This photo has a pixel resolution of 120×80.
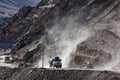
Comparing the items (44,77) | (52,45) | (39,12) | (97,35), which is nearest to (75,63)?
(97,35)

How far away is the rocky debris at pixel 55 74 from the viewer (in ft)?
130

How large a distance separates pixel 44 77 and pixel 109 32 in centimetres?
1732

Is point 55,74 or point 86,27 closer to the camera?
point 55,74

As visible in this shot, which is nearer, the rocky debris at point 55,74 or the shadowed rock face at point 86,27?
the rocky debris at point 55,74

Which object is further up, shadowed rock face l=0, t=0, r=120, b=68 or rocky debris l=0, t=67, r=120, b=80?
shadowed rock face l=0, t=0, r=120, b=68

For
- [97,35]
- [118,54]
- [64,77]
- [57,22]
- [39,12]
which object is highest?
[39,12]

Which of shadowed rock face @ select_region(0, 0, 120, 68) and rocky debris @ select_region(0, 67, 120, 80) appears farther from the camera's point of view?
shadowed rock face @ select_region(0, 0, 120, 68)

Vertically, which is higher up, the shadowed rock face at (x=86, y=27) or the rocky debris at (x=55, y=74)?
the shadowed rock face at (x=86, y=27)

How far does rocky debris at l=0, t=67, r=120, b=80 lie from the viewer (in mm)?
39531

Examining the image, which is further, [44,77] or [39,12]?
[39,12]

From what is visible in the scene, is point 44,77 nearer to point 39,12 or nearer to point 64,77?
point 64,77

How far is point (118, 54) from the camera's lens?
52.2 meters

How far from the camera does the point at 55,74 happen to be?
46.1 meters

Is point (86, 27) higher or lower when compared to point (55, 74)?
higher
